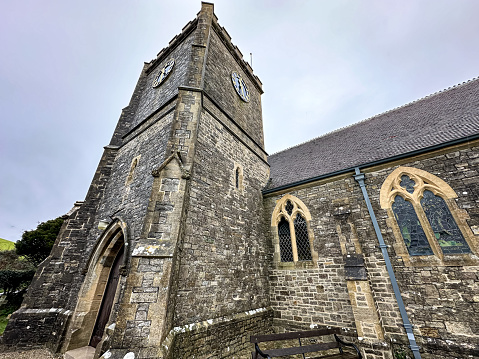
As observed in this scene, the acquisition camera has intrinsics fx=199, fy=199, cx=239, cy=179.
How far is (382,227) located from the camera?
6.25m

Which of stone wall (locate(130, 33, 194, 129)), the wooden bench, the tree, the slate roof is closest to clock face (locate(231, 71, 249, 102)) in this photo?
stone wall (locate(130, 33, 194, 129))

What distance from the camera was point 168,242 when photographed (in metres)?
4.56

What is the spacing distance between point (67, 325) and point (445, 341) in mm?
9796

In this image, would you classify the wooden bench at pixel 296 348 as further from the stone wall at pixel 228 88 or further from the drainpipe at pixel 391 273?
the stone wall at pixel 228 88

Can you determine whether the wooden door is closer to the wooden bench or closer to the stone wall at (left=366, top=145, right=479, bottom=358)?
the wooden bench

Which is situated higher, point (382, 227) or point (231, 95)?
point (231, 95)

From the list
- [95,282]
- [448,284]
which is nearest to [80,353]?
[95,282]

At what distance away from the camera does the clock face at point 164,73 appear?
9.28 metres

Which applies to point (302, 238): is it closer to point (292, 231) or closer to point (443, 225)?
point (292, 231)

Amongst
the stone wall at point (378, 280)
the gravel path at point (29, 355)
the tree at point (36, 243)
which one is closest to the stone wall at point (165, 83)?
the stone wall at point (378, 280)

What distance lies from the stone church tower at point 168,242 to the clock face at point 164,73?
0.56ft

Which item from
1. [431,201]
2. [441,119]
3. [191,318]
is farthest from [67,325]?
[441,119]

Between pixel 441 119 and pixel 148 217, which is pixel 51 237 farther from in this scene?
pixel 441 119

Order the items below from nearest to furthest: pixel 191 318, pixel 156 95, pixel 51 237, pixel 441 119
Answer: pixel 191 318 → pixel 441 119 → pixel 156 95 → pixel 51 237
